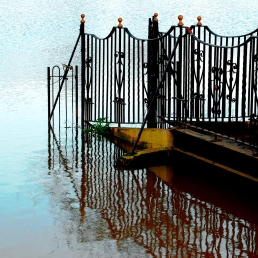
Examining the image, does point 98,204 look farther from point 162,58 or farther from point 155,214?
point 162,58

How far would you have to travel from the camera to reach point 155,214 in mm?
7695

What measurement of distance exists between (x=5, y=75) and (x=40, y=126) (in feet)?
26.5

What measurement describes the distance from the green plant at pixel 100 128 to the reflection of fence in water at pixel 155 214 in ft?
5.70

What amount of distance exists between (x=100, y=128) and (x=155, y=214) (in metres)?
4.79

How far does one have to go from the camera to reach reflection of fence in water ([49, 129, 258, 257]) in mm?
6648

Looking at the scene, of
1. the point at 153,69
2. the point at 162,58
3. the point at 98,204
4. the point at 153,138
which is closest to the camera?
the point at 98,204

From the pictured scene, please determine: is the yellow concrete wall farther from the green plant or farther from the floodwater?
the green plant

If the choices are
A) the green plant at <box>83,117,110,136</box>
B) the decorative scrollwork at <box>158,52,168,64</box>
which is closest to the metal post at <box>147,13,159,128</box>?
the decorative scrollwork at <box>158,52,168,64</box>

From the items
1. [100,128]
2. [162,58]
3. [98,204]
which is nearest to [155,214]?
[98,204]

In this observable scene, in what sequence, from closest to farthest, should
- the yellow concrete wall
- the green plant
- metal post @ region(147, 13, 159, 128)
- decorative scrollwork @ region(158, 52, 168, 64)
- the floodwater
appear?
the floodwater < the yellow concrete wall < decorative scrollwork @ region(158, 52, 168, 64) < metal post @ region(147, 13, 159, 128) < the green plant

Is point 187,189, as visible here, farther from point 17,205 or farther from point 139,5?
point 139,5

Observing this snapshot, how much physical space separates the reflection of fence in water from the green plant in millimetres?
1738

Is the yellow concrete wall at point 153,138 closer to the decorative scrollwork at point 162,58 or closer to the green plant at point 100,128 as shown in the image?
the green plant at point 100,128

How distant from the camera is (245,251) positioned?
6.50 meters
